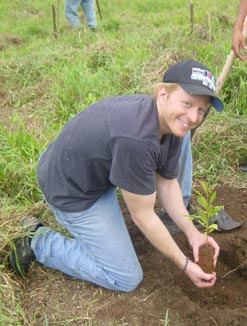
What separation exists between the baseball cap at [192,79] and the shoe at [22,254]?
3.64 feet

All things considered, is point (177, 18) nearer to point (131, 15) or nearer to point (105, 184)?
point (131, 15)

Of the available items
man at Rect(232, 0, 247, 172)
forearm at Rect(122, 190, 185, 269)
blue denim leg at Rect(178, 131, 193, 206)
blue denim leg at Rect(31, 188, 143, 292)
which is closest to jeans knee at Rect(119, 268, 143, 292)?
blue denim leg at Rect(31, 188, 143, 292)

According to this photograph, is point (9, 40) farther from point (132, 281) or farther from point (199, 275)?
point (199, 275)

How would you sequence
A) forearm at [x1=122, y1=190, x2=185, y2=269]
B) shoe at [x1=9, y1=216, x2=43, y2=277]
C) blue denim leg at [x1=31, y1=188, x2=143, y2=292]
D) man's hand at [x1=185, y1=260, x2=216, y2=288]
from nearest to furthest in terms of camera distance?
forearm at [x1=122, y1=190, x2=185, y2=269]
man's hand at [x1=185, y1=260, x2=216, y2=288]
blue denim leg at [x1=31, y1=188, x2=143, y2=292]
shoe at [x1=9, y1=216, x2=43, y2=277]

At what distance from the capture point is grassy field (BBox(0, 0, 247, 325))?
3098 millimetres

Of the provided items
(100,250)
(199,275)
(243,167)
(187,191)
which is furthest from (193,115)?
(243,167)

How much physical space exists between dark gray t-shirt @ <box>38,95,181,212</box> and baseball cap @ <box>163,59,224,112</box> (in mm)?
138

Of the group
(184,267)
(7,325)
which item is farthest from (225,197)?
(7,325)

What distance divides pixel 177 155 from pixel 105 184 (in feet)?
1.15

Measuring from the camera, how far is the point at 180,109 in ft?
6.52

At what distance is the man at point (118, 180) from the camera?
1.99 metres

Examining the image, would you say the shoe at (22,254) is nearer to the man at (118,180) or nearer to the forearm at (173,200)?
the man at (118,180)

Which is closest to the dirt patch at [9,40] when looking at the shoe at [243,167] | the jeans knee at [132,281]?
the shoe at [243,167]

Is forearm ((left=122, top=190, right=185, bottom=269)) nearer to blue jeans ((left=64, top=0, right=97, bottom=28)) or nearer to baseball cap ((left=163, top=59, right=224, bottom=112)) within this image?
baseball cap ((left=163, top=59, right=224, bottom=112))
